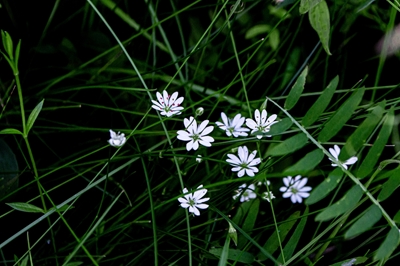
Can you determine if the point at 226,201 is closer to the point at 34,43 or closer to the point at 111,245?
the point at 111,245

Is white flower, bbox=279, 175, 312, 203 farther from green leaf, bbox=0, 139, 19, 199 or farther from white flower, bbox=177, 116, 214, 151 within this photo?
green leaf, bbox=0, 139, 19, 199

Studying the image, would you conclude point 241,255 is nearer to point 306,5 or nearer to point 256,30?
point 306,5

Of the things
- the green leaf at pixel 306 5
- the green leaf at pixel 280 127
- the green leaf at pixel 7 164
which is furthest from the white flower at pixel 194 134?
the green leaf at pixel 7 164

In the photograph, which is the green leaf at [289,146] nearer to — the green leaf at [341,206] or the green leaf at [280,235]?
the green leaf at [341,206]

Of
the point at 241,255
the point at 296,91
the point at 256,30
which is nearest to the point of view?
the point at 296,91

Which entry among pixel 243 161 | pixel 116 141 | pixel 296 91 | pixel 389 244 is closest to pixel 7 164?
pixel 116 141

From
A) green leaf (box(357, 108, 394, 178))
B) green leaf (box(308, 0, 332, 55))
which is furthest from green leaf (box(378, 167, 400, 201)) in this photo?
green leaf (box(308, 0, 332, 55))

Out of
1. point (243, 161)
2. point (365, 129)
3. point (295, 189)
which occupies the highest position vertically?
point (365, 129)
